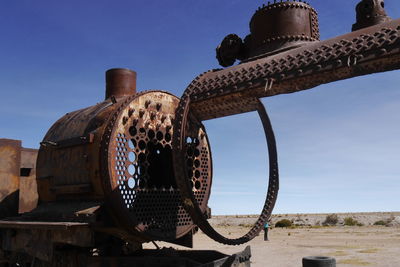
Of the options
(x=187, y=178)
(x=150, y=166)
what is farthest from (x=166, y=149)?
(x=187, y=178)

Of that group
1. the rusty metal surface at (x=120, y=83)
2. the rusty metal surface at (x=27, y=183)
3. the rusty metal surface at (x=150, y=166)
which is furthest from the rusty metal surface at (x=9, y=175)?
the rusty metal surface at (x=150, y=166)

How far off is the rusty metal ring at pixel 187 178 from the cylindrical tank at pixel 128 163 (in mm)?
888

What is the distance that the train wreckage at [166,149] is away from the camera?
4.50 metres

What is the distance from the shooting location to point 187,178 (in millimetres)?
5172

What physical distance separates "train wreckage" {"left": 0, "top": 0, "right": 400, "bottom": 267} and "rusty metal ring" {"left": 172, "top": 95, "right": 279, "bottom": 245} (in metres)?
0.02

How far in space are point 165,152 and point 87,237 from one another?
2051mm

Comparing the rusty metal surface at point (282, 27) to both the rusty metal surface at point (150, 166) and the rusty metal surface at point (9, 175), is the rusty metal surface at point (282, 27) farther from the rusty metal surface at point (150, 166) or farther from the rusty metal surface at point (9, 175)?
the rusty metal surface at point (9, 175)

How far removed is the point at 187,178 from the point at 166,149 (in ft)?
5.72

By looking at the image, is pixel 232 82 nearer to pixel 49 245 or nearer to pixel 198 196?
pixel 198 196

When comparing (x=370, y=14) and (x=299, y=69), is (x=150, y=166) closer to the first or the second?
(x=299, y=69)

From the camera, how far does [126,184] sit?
585 centimetres

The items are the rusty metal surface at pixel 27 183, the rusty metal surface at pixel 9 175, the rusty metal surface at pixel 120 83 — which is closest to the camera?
the rusty metal surface at pixel 120 83

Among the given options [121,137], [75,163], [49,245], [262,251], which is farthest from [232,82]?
[262,251]

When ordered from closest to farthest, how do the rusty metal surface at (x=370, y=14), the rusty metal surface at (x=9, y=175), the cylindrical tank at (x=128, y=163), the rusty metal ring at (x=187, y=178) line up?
the rusty metal surface at (x=370, y=14), the rusty metal ring at (x=187, y=178), the cylindrical tank at (x=128, y=163), the rusty metal surface at (x=9, y=175)
